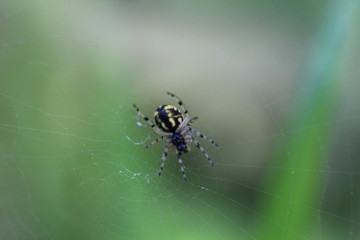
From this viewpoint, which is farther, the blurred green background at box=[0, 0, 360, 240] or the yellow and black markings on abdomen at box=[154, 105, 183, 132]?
the yellow and black markings on abdomen at box=[154, 105, 183, 132]

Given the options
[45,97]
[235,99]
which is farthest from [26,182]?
[235,99]

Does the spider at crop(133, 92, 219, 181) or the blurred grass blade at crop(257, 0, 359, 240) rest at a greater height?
the spider at crop(133, 92, 219, 181)

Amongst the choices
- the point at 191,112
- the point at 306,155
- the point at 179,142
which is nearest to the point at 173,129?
the point at 179,142

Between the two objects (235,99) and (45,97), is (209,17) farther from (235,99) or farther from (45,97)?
(45,97)

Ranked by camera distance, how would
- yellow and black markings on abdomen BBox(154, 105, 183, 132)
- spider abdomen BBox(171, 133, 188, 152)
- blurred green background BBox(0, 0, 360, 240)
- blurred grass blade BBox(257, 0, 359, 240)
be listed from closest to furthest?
blurred grass blade BBox(257, 0, 359, 240)
blurred green background BBox(0, 0, 360, 240)
yellow and black markings on abdomen BBox(154, 105, 183, 132)
spider abdomen BBox(171, 133, 188, 152)

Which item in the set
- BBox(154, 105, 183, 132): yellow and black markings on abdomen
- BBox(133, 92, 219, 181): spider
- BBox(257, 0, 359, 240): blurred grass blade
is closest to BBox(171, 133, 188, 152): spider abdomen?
BBox(133, 92, 219, 181): spider

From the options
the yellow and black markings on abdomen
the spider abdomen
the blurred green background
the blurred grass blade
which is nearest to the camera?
the blurred grass blade

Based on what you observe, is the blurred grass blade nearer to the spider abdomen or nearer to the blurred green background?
the blurred green background

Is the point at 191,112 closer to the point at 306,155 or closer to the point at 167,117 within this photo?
the point at 167,117

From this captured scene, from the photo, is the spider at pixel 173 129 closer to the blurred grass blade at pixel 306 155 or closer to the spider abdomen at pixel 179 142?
the spider abdomen at pixel 179 142
